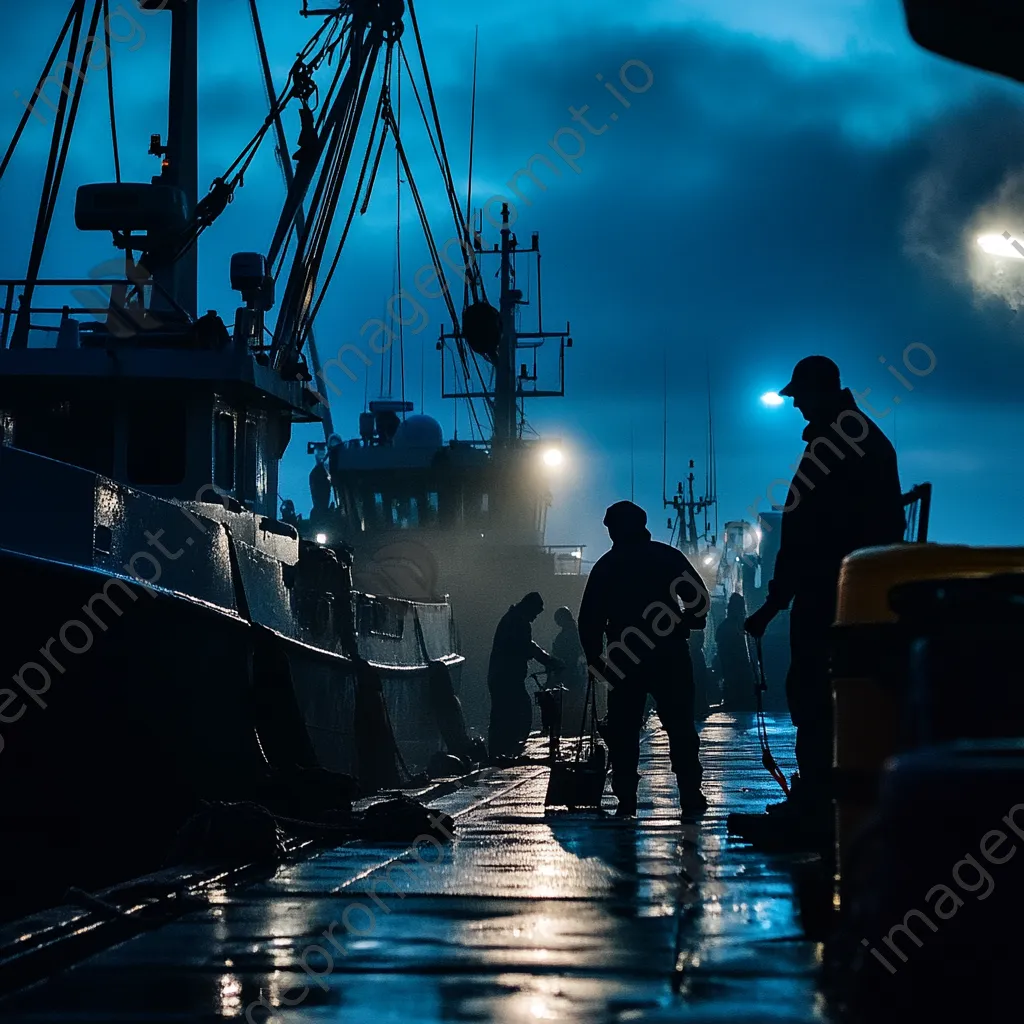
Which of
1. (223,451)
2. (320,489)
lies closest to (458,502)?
(320,489)

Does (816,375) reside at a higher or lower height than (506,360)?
lower

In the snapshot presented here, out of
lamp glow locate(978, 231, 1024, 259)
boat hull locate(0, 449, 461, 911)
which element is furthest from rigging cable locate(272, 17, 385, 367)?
lamp glow locate(978, 231, 1024, 259)

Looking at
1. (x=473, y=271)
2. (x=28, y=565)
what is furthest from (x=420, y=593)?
(x=28, y=565)

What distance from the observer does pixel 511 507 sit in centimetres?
3038

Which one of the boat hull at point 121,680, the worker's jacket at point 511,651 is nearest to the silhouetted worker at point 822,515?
the boat hull at point 121,680

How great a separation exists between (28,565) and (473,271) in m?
13.7

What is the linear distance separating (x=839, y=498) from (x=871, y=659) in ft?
8.92

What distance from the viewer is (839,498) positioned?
6.03 m

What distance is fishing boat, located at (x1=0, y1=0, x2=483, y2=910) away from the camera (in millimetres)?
8531

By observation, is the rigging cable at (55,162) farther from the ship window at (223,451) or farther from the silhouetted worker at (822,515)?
the silhouetted worker at (822,515)

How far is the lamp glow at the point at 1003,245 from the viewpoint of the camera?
712cm

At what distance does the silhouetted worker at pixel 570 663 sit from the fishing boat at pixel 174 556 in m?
1.73

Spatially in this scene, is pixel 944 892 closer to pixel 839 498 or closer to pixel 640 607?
pixel 839 498

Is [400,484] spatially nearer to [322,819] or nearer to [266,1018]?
[322,819]
